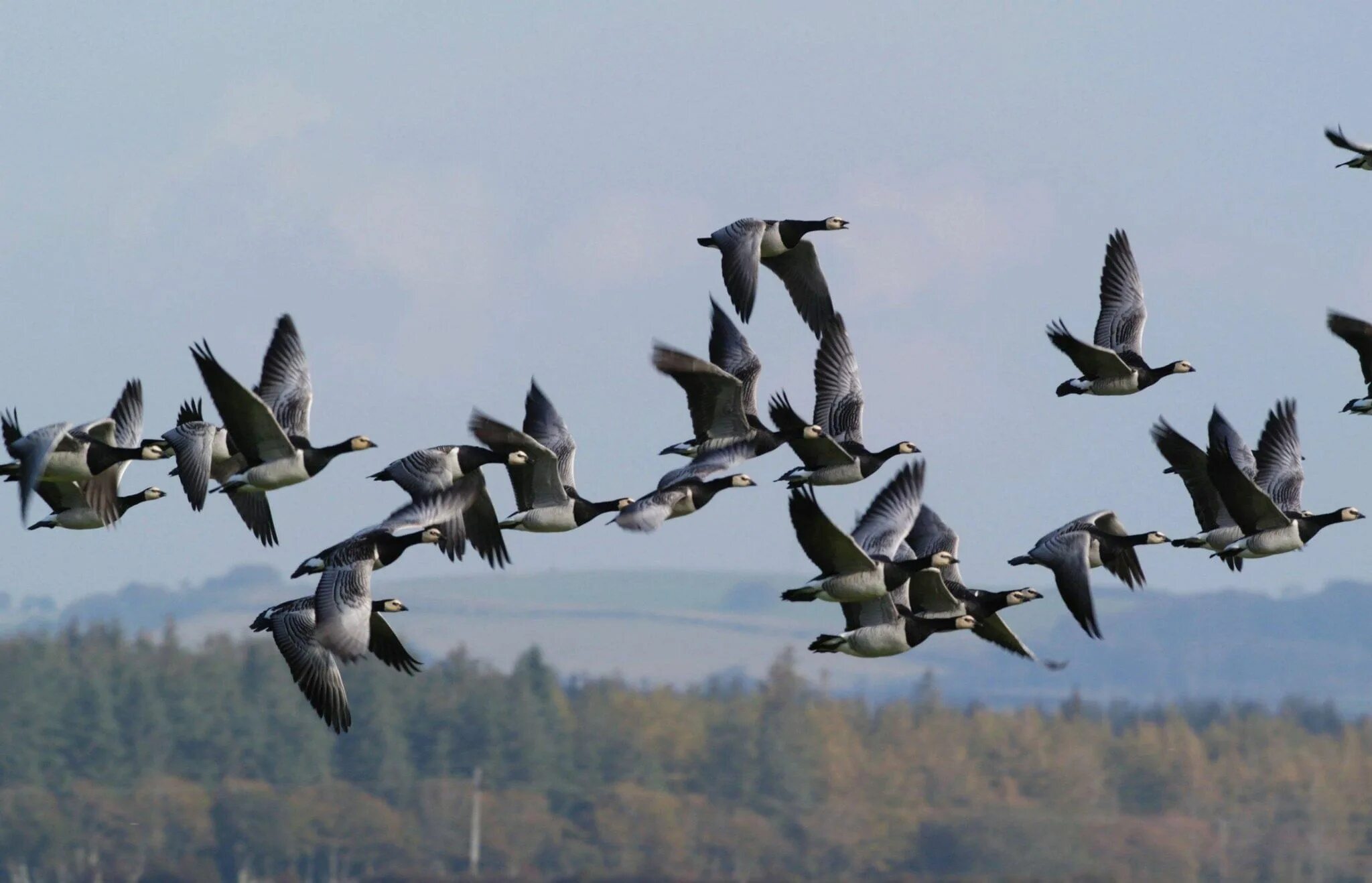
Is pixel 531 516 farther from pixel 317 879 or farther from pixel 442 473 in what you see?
pixel 317 879

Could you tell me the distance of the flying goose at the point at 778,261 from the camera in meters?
33.8

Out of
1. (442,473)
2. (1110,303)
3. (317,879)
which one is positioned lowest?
(317,879)

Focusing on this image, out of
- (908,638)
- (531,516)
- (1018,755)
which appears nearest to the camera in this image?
(908,638)

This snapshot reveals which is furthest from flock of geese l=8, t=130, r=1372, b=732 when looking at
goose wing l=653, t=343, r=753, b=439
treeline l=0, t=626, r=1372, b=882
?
treeline l=0, t=626, r=1372, b=882

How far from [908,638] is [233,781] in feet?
399

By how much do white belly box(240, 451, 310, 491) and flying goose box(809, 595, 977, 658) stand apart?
6.94 m

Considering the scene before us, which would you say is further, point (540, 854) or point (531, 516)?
point (540, 854)

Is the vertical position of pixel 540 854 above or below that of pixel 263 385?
below

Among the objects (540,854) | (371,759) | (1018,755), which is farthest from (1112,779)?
(371,759)

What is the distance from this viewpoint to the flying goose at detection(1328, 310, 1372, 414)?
105ft

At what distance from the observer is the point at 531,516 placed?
31.9m

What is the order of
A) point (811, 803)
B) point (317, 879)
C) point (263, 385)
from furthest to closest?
point (811, 803), point (317, 879), point (263, 385)

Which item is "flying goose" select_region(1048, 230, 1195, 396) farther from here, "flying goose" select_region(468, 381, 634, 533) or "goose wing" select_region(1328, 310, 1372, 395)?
"flying goose" select_region(468, 381, 634, 533)

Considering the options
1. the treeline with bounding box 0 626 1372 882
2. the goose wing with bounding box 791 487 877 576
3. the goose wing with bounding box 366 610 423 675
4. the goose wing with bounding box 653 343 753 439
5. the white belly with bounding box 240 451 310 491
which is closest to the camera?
the goose wing with bounding box 791 487 877 576
